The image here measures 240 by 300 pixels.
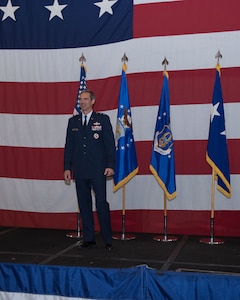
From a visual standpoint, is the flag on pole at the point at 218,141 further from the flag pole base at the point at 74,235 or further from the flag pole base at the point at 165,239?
the flag pole base at the point at 74,235

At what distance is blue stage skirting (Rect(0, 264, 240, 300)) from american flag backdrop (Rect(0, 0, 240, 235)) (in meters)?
2.12

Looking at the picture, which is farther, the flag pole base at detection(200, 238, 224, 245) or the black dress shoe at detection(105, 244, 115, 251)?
the flag pole base at detection(200, 238, 224, 245)

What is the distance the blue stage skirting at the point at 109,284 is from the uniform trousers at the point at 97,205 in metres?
1.35

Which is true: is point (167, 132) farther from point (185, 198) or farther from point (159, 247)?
point (159, 247)

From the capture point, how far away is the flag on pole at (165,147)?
159 inches

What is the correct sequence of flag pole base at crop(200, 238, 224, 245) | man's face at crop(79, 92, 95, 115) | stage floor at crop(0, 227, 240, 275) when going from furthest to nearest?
flag pole base at crop(200, 238, 224, 245) < man's face at crop(79, 92, 95, 115) < stage floor at crop(0, 227, 240, 275)

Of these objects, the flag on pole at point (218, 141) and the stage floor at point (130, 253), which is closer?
the stage floor at point (130, 253)

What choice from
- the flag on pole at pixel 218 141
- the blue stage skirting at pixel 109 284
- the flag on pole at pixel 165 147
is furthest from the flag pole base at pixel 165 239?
the blue stage skirting at pixel 109 284

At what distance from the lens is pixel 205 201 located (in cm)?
422

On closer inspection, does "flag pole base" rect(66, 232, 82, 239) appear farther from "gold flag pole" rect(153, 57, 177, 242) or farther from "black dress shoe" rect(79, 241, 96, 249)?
"gold flag pole" rect(153, 57, 177, 242)

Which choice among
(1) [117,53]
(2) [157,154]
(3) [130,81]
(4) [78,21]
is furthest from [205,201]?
(4) [78,21]

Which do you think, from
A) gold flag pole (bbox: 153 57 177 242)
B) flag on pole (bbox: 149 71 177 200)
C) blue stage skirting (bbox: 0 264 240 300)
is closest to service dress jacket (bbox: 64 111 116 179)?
flag on pole (bbox: 149 71 177 200)

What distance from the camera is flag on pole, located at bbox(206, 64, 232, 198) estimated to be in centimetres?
391

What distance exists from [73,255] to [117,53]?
1956 mm
